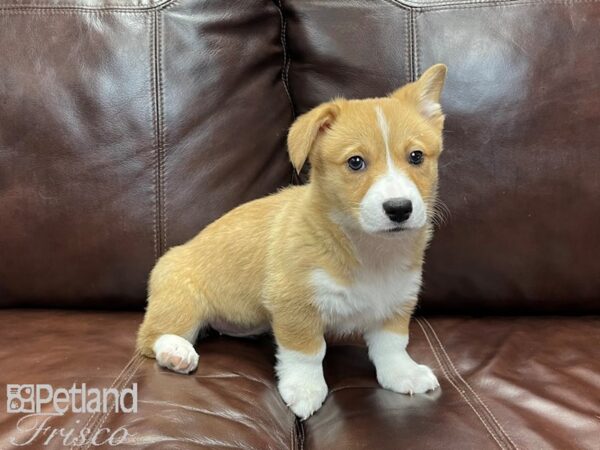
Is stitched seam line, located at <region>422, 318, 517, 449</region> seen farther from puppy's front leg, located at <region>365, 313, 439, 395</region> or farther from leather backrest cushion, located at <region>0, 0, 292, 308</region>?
leather backrest cushion, located at <region>0, 0, 292, 308</region>

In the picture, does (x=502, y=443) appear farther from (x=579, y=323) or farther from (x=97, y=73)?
(x=97, y=73)

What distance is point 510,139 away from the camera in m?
1.58

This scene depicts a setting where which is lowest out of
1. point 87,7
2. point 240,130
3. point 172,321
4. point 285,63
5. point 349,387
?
point 349,387

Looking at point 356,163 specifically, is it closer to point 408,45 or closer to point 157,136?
point 408,45

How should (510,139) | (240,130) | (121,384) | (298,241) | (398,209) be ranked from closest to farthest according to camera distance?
(398,209)
(121,384)
(298,241)
(510,139)
(240,130)

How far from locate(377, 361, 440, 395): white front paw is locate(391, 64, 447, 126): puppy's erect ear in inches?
20.4

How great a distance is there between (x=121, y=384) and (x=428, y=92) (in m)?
0.86

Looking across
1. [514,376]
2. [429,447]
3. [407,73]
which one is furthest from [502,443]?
[407,73]

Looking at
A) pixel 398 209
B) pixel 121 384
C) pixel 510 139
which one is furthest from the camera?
pixel 510 139

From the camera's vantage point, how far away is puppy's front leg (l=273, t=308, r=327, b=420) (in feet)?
4.15

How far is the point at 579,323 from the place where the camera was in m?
1.56

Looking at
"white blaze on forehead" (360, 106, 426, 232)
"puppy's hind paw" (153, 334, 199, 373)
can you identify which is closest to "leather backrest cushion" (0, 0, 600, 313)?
"puppy's hind paw" (153, 334, 199, 373)

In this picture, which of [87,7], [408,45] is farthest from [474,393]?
[87,7]

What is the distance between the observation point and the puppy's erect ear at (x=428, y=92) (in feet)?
4.29
